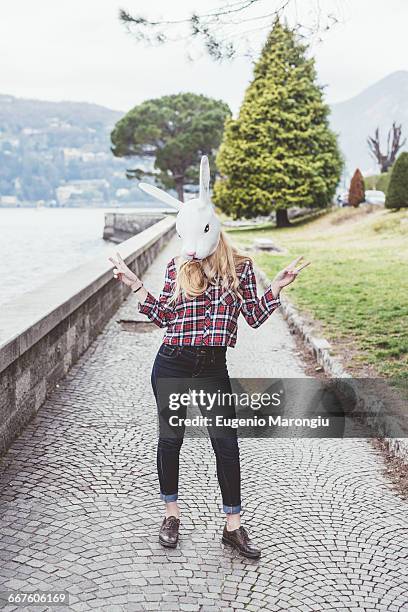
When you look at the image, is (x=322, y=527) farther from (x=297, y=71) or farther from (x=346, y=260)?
(x=297, y=71)

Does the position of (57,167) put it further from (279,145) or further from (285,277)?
(285,277)

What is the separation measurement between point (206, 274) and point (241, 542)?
3.98 ft

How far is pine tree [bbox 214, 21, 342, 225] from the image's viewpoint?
3350cm

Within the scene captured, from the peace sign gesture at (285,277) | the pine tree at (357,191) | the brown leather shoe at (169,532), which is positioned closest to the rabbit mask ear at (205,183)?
the peace sign gesture at (285,277)

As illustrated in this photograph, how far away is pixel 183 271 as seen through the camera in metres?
3.42

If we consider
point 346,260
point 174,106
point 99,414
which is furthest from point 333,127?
point 99,414

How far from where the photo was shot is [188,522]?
12.5ft

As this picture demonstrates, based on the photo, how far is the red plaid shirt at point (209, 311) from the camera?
3402 mm

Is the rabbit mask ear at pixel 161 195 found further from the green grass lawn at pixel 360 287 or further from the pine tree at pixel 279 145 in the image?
the pine tree at pixel 279 145

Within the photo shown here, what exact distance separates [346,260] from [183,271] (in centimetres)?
1514

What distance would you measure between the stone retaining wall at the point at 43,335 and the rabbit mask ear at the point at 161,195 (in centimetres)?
127

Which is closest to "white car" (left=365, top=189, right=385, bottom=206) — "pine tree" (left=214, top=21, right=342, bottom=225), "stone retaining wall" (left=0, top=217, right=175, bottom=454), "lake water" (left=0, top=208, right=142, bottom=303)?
"pine tree" (left=214, top=21, right=342, bottom=225)

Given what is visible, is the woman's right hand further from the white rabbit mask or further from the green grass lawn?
the green grass lawn

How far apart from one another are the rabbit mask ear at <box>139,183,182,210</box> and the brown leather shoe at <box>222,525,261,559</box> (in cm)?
151
